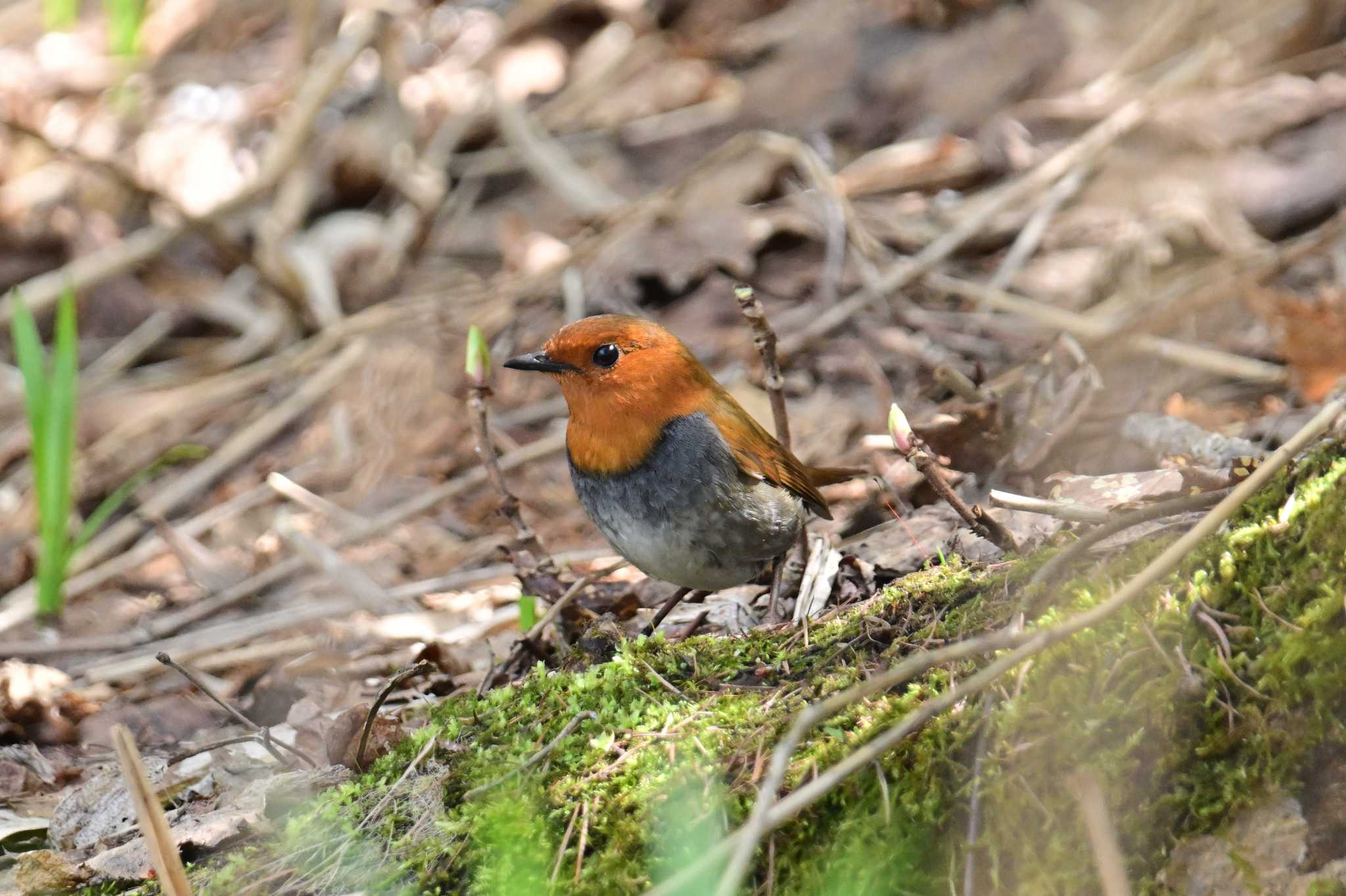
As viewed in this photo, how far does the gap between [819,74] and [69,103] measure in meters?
4.78

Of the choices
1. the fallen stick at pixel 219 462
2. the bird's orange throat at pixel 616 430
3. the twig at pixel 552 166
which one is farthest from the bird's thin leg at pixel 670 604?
the twig at pixel 552 166

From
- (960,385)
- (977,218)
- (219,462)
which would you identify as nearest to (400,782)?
(960,385)

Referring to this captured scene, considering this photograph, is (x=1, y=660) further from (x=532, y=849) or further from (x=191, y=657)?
(x=532, y=849)

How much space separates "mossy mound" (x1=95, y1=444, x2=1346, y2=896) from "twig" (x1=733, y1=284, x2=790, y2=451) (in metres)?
0.79

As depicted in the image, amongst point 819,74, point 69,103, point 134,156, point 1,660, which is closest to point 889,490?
point 1,660

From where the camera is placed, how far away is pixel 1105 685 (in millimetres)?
1831

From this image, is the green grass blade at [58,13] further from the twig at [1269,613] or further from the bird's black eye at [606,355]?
the twig at [1269,613]

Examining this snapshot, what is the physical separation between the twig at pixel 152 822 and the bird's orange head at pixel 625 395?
1.52m

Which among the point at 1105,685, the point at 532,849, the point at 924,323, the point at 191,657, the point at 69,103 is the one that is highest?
the point at 69,103

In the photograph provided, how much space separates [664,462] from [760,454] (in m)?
0.28

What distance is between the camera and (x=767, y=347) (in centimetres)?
298

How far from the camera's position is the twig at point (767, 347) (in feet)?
8.97

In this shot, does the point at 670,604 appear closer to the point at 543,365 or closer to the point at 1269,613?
the point at 543,365

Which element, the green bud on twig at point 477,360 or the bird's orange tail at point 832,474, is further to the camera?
the bird's orange tail at point 832,474
